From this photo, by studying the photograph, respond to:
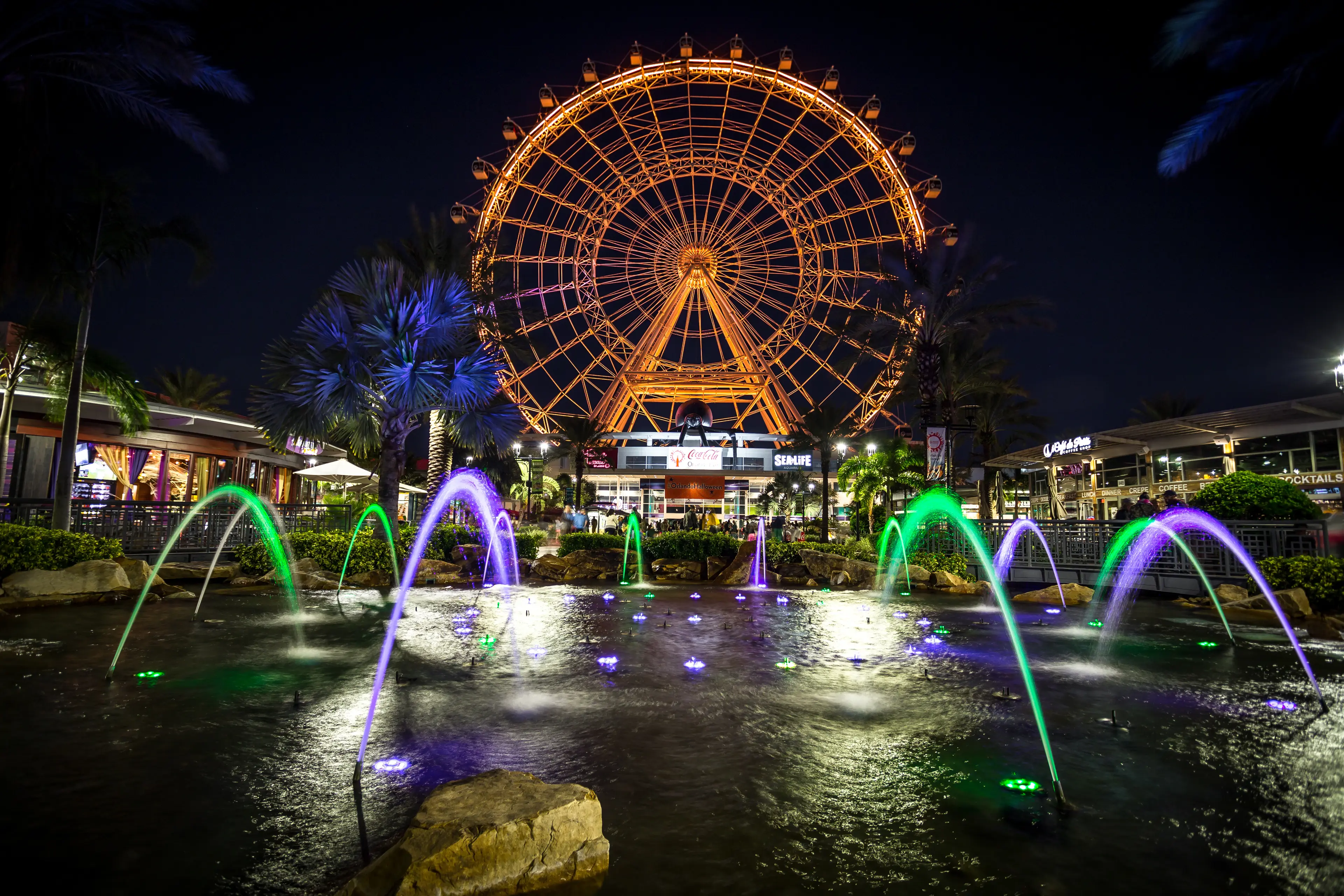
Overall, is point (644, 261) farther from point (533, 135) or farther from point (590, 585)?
point (590, 585)

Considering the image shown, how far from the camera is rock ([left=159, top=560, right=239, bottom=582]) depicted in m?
12.9

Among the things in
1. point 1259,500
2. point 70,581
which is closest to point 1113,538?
point 1259,500

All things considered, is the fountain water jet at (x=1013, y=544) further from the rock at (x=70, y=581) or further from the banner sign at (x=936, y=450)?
the rock at (x=70, y=581)

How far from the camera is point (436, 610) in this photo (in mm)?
10734

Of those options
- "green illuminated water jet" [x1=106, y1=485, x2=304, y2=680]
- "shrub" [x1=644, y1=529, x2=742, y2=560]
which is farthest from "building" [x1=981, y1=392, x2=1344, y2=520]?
"green illuminated water jet" [x1=106, y1=485, x2=304, y2=680]

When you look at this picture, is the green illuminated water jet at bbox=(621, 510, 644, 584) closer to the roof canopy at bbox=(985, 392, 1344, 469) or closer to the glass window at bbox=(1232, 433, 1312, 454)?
the roof canopy at bbox=(985, 392, 1344, 469)

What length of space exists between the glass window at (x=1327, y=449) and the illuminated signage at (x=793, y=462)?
110ft

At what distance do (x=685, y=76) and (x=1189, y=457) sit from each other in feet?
92.5

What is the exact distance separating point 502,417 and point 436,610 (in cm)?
743

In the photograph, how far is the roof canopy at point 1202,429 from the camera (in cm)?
1883

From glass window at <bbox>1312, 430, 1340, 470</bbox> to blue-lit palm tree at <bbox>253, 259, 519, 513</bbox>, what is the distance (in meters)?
24.1

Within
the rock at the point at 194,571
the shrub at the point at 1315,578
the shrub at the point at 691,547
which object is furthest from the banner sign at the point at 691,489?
the shrub at the point at 1315,578

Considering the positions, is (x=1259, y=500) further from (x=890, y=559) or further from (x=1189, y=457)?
(x=1189, y=457)

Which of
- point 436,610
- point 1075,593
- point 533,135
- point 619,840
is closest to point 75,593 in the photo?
point 436,610
